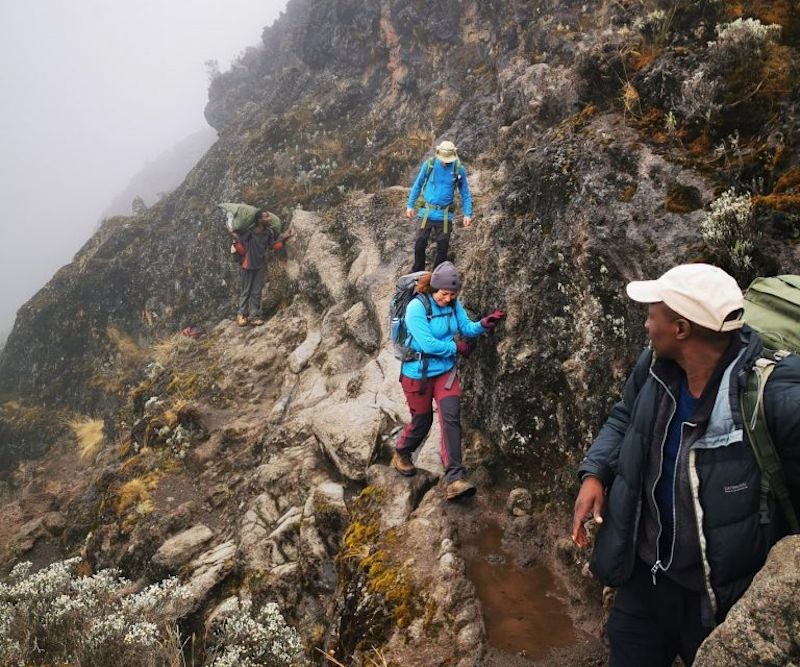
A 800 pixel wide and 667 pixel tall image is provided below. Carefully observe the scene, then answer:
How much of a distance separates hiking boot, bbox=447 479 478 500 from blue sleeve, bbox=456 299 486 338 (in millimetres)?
1999

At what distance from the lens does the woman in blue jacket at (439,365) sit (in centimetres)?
694

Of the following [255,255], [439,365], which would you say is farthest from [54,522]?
[439,365]

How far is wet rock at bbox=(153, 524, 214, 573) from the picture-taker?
30.6ft

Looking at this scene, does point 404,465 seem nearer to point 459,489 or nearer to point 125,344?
point 459,489

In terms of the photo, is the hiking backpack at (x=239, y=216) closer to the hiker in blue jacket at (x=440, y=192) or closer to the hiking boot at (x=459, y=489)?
the hiker in blue jacket at (x=440, y=192)

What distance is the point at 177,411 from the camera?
1313 cm

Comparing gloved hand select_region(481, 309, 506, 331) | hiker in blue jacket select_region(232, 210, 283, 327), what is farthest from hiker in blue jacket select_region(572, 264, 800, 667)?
hiker in blue jacket select_region(232, 210, 283, 327)

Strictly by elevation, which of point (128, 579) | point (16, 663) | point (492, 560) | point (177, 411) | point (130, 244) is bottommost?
point (492, 560)

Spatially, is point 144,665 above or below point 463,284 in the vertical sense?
above

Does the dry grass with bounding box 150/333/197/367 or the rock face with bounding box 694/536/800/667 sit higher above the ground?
the dry grass with bounding box 150/333/197/367

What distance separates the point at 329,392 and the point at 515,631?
6.73 meters

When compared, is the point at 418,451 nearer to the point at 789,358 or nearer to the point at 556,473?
the point at 556,473

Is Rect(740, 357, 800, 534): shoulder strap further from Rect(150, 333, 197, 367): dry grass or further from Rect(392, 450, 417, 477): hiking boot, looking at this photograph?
Rect(150, 333, 197, 367): dry grass

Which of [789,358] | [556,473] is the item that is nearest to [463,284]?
[556,473]
